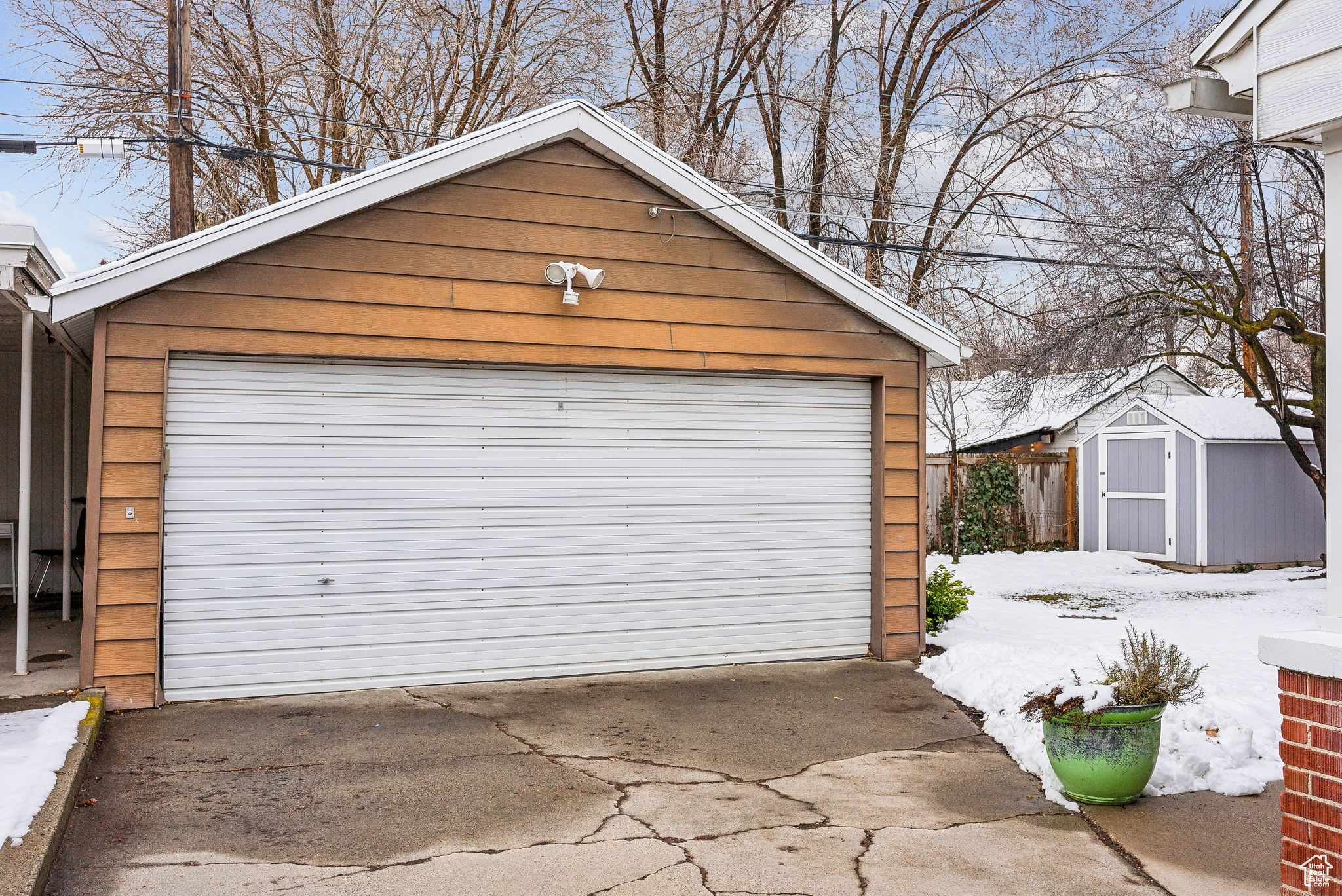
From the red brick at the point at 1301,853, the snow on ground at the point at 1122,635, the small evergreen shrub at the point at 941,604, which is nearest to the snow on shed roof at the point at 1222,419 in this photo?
the snow on ground at the point at 1122,635

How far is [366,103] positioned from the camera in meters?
16.2

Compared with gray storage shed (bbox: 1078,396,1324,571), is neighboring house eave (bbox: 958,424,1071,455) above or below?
above

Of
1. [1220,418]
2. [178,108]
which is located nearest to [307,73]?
[178,108]

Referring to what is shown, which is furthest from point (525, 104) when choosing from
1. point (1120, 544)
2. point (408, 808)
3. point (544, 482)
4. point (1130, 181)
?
point (408, 808)

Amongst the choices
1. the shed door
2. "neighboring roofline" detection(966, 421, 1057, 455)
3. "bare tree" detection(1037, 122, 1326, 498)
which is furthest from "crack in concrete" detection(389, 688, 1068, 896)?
"neighboring roofline" detection(966, 421, 1057, 455)

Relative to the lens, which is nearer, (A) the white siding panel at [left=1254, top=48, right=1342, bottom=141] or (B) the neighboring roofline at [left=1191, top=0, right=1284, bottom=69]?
(A) the white siding panel at [left=1254, top=48, right=1342, bottom=141]

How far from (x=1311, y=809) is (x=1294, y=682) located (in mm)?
411

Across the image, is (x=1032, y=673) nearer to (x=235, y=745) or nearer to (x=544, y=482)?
(x=544, y=482)

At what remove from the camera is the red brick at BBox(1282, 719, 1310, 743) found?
348 cm

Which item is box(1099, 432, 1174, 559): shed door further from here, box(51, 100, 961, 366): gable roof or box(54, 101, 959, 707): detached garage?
box(54, 101, 959, 707): detached garage

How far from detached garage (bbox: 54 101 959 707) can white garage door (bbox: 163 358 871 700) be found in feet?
0.06

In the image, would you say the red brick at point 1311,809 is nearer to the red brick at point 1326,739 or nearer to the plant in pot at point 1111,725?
the red brick at point 1326,739

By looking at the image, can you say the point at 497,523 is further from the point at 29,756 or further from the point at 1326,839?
the point at 1326,839

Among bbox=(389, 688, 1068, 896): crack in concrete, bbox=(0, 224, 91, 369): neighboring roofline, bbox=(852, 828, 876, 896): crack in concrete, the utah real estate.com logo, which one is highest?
bbox=(0, 224, 91, 369): neighboring roofline
